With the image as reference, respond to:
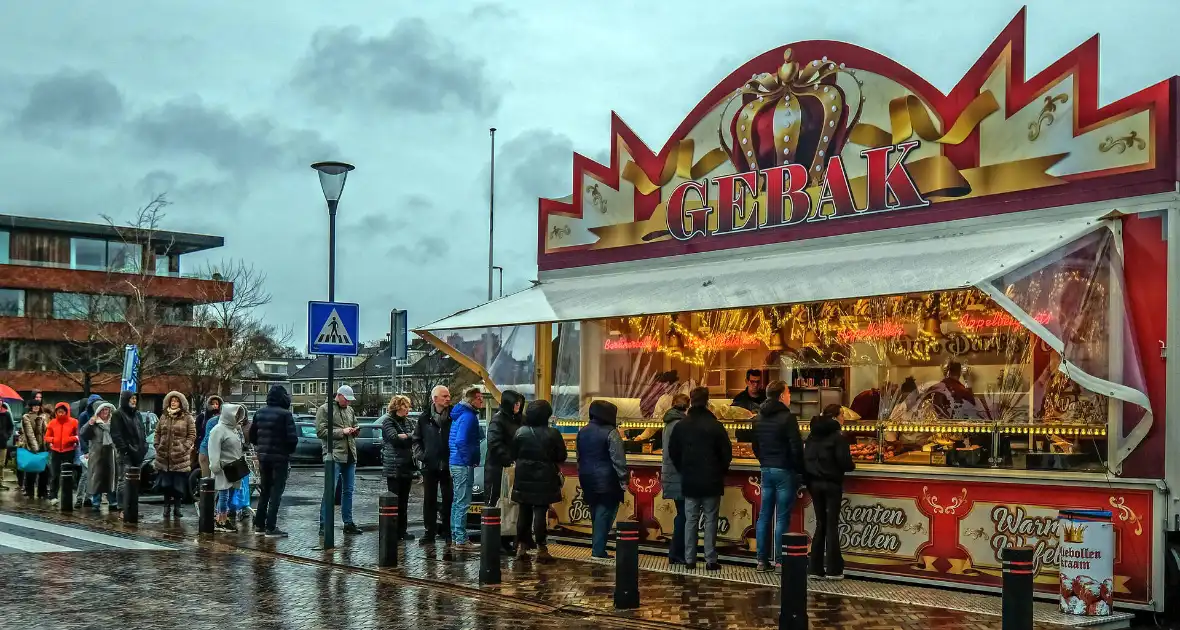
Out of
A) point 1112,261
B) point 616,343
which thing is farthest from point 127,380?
point 1112,261

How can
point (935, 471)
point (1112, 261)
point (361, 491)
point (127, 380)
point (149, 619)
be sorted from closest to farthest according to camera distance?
point (149, 619)
point (1112, 261)
point (935, 471)
point (361, 491)
point (127, 380)

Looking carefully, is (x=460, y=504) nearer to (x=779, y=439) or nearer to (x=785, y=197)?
(x=779, y=439)

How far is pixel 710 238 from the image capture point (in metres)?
14.5

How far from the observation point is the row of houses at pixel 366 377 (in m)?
62.5

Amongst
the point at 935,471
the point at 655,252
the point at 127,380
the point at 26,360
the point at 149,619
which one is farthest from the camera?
the point at 26,360

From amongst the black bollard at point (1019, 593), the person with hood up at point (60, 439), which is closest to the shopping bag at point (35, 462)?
the person with hood up at point (60, 439)

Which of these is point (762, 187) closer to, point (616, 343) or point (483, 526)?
point (616, 343)

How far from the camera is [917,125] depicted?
41.0 feet

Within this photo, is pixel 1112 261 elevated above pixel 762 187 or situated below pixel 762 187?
below

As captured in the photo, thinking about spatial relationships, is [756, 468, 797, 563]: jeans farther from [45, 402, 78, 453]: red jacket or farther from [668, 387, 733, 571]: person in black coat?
[45, 402, 78, 453]: red jacket

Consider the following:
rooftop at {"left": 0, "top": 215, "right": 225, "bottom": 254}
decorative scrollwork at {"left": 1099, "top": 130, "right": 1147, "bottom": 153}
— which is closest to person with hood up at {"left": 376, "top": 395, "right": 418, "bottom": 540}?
decorative scrollwork at {"left": 1099, "top": 130, "right": 1147, "bottom": 153}

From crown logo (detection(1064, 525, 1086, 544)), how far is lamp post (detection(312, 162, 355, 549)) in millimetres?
8141

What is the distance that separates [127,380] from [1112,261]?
820 inches

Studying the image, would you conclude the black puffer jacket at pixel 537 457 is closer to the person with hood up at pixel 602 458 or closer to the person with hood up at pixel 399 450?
the person with hood up at pixel 602 458
